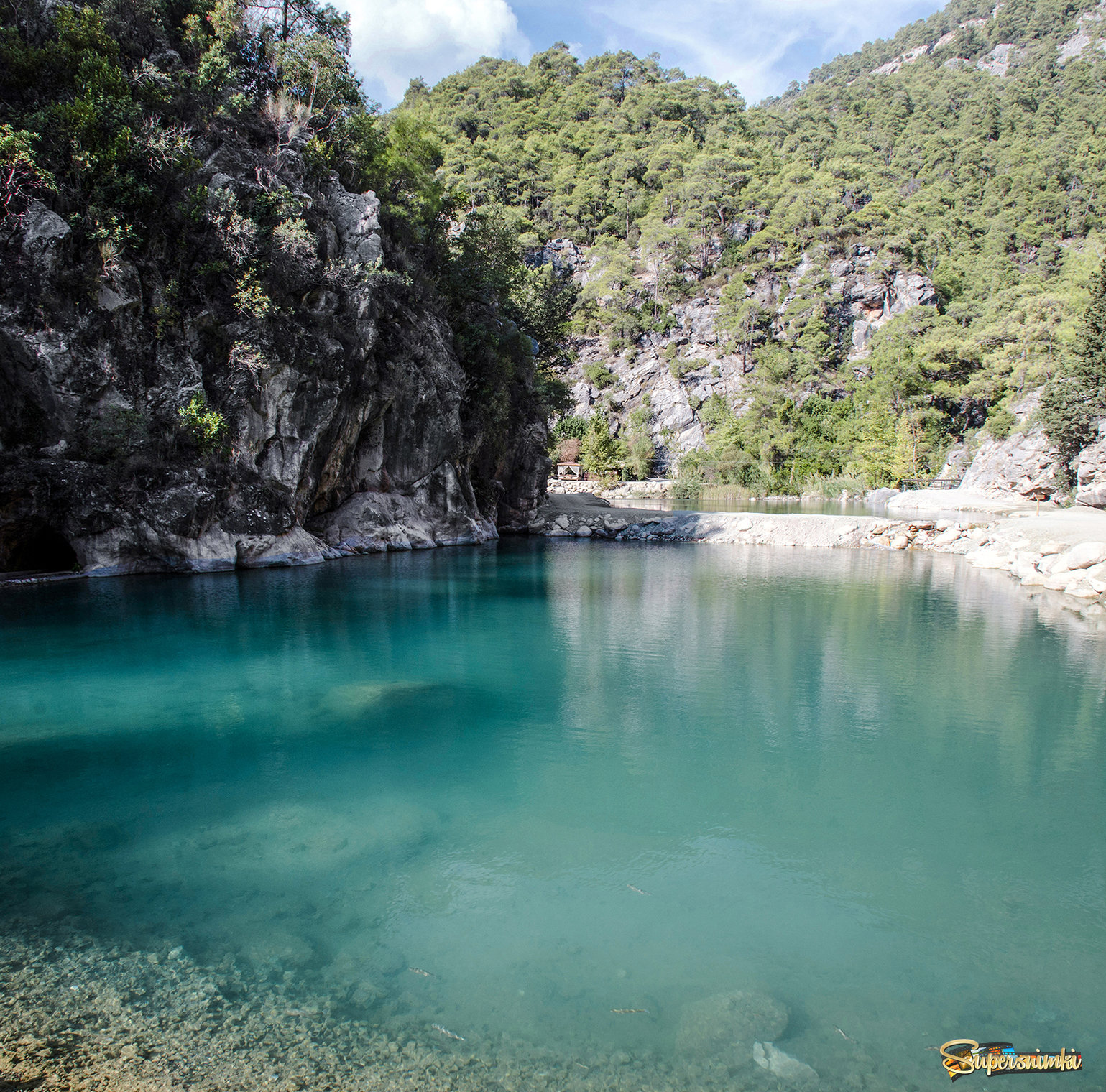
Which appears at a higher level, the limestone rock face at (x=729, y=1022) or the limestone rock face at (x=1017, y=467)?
the limestone rock face at (x=1017, y=467)

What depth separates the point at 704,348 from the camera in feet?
289

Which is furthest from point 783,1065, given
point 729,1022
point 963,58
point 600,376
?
point 963,58

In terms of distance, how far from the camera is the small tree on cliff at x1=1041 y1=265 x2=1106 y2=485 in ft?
136

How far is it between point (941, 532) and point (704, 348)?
60.5 metres

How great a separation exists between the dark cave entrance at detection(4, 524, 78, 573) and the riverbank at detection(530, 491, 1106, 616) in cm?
2261

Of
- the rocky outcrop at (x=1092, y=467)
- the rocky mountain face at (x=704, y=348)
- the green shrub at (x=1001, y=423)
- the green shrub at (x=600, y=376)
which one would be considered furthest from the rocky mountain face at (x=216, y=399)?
the green shrub at (x=600, y=376)

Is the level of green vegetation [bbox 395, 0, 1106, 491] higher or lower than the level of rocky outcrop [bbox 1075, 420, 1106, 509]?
higher

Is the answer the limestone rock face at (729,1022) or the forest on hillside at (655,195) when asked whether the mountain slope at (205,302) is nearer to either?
the forest on hillside at (655,195)

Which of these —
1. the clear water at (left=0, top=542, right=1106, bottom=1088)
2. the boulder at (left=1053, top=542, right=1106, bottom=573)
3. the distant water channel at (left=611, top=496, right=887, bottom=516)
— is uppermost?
the boulder at (left=1053, top=542, right=1106, bottom=573)

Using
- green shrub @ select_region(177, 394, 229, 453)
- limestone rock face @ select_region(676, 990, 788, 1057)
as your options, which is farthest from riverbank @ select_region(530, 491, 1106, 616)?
green shrub @ select_region(177, 394, 229, 453)

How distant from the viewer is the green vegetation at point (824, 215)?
64.1 m

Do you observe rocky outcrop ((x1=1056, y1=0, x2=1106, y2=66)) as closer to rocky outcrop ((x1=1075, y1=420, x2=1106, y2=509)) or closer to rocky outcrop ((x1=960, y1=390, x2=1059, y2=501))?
rocky outcrop ((x1=960, y1=390, x2=1059, y2=501))

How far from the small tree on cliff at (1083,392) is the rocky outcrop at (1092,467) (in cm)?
78

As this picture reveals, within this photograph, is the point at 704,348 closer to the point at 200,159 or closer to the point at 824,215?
the point at 824,215
